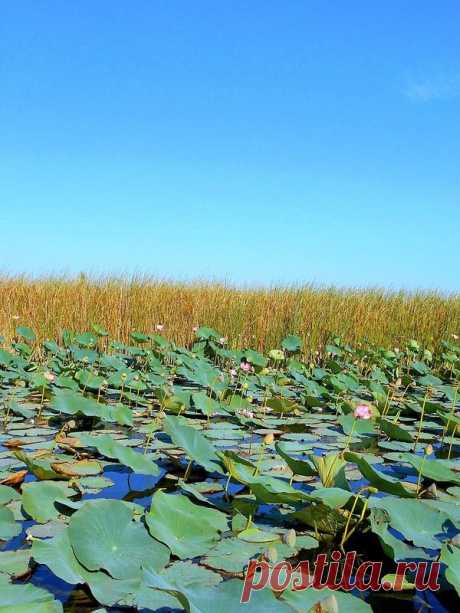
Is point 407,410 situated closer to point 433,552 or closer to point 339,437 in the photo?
point 339,437

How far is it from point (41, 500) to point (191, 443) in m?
0.66

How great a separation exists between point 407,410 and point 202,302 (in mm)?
3323

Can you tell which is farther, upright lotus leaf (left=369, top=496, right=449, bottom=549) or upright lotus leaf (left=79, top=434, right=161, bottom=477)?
upright lotus leaf (left=79, top=434, right=161, bottom=477)

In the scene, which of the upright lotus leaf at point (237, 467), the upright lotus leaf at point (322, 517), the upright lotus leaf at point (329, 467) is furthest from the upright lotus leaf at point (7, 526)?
the upright lotus leaf at point (329, 467)

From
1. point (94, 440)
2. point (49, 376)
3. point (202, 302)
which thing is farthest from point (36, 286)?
point (94, 440)

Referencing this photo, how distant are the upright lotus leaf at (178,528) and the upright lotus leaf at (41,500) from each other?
0.38 m

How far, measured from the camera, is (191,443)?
8.71 ft

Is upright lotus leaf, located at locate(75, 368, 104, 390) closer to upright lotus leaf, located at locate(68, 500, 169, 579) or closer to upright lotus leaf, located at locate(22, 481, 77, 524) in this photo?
upright lotus leaf, located at locate(22, 481, 77, 524)

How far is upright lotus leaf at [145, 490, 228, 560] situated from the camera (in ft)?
6.18

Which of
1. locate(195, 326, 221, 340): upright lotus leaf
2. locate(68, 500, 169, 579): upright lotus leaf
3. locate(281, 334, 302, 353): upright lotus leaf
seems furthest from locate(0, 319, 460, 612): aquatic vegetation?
locate(195, 326, 221, 340): upright lotus leaf

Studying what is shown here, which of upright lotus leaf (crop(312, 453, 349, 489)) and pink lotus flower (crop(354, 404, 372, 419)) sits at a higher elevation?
pink lotus flower (crop(354, 404, 372, 419))

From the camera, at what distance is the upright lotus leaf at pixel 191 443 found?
261cm

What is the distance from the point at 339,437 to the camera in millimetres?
3768

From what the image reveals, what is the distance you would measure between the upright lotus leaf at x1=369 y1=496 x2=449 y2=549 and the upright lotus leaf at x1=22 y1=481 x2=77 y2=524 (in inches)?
41.8
